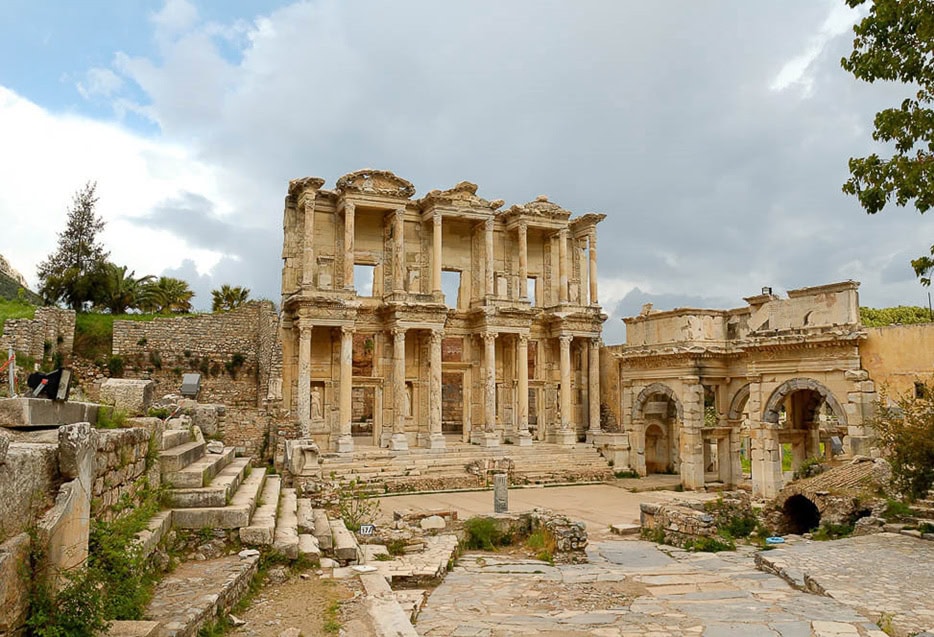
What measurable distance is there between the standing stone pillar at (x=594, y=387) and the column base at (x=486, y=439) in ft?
14.2

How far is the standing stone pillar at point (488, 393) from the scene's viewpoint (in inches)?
1017

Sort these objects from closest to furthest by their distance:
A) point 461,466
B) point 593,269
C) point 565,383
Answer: point 461,466
point 565,383
point 593,269

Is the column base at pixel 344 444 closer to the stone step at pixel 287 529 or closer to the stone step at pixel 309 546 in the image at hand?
the stone step at pixel 287 529

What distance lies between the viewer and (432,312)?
25734 mm

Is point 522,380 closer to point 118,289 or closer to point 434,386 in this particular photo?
point 434,386

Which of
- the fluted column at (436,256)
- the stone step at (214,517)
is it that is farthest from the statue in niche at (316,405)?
the stone step at (214,517)

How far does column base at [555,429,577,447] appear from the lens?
26.9 metres

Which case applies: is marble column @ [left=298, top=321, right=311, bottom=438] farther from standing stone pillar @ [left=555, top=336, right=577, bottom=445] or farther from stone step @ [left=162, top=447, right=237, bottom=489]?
stone step @ [left=162, top=447, right=237, bottom=489]

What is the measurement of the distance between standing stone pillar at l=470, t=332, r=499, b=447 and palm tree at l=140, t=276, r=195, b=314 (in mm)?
14916

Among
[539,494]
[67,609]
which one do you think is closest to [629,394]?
[539,494]

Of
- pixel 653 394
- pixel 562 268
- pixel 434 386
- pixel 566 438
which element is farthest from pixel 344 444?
pixel 562 268

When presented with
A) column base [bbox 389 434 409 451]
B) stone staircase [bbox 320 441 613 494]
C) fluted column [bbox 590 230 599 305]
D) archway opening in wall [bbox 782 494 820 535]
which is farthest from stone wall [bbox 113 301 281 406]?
archway opening in wall [bbox 782 494 820 535]

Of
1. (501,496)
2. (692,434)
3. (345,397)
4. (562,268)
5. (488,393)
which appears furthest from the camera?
(562,268)

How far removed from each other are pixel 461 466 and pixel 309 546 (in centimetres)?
1426
